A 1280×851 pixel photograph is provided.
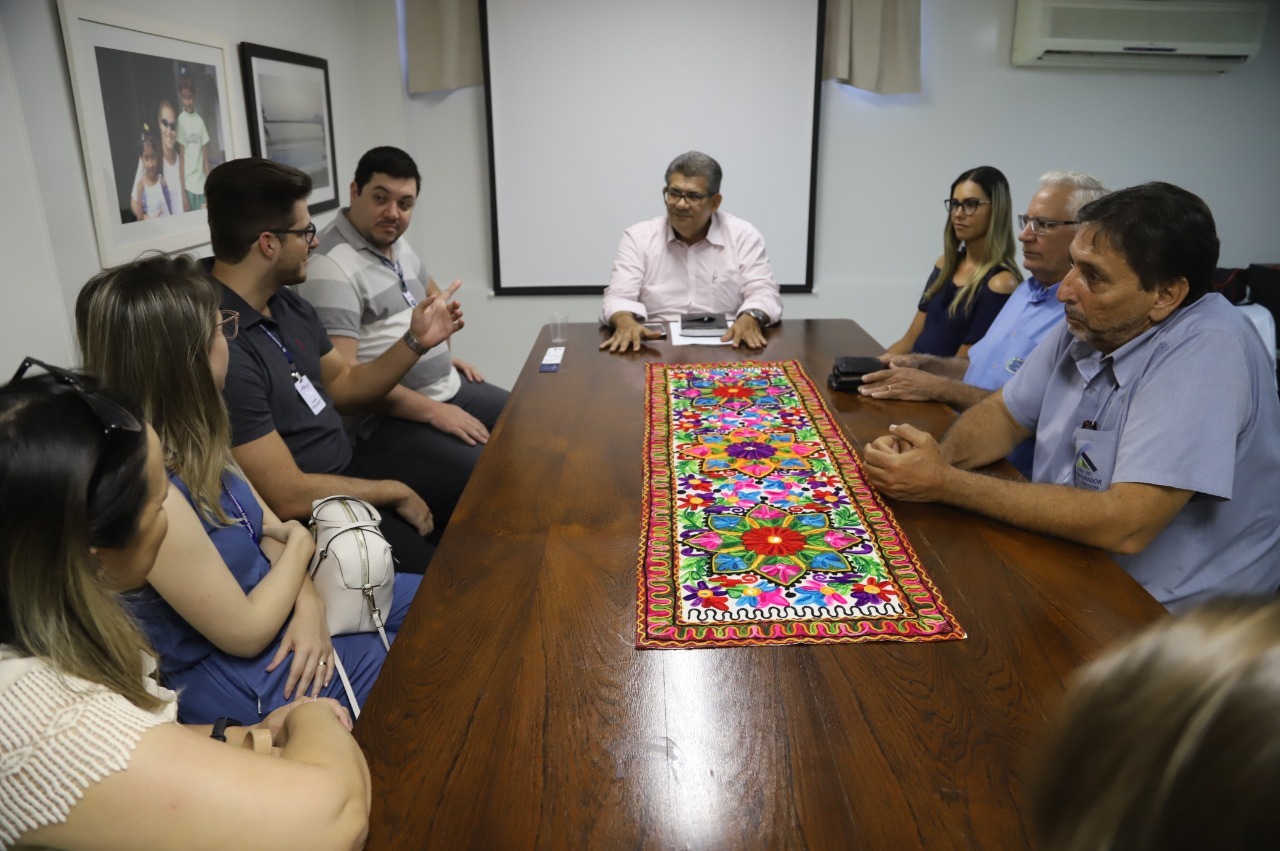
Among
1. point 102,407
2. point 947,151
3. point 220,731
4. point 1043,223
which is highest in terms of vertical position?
point 947,151

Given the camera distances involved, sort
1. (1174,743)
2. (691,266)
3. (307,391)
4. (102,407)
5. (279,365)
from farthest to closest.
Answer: (691,266) → (307,391) → (279,365) → (102,407) → (1174,743)

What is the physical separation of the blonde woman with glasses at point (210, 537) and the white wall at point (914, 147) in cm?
270

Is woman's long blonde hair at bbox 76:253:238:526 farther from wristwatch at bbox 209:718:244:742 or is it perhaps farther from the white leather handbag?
wristwatch at bbox 209:718:244:742

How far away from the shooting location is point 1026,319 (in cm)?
244

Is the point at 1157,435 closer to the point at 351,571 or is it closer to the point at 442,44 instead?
the point at 351,571

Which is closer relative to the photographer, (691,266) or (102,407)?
(102,407)

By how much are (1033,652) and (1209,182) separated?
4473 millimetres

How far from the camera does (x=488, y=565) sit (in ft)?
4.63

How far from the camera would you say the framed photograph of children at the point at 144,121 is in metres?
2.09

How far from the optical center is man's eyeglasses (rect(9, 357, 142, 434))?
34.9 inches

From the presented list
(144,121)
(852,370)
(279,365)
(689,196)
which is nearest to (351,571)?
(279,365)

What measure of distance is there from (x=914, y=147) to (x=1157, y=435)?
3397mm

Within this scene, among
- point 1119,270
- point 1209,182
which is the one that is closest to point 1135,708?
point 1119,270

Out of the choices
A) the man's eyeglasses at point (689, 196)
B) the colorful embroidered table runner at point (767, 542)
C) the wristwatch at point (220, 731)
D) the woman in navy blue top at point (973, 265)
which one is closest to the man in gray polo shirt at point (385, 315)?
the colorful embroidered table runner at point (767, 542)
